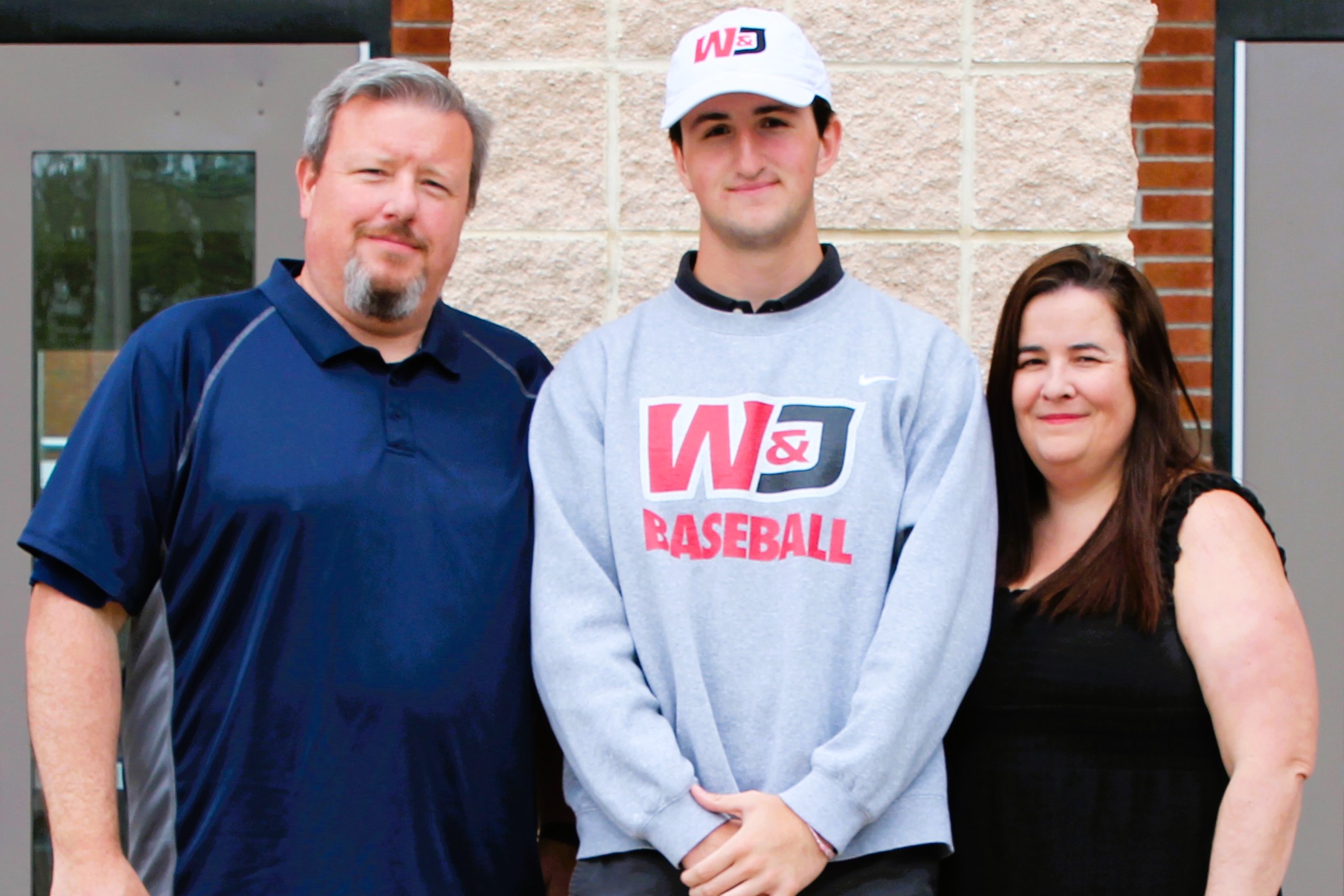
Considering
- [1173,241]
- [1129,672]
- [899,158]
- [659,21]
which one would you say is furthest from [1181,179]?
[1129,672]

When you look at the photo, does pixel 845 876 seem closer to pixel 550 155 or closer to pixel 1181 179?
pixel 550 155

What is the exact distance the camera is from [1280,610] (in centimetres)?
169

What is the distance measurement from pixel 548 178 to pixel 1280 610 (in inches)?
71.1

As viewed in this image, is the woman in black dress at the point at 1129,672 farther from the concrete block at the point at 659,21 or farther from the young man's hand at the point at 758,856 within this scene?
the concrete block at the point at 659,21

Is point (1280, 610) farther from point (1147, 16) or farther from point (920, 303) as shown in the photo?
point (1147, 16)

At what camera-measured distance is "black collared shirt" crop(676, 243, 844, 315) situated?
1.92 metres

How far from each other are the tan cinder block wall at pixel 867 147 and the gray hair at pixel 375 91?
72 centimetres

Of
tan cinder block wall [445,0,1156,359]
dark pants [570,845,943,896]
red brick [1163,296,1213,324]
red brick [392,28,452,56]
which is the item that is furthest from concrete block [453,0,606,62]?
dark pants [570,845,943,896]

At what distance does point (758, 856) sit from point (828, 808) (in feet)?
0.37

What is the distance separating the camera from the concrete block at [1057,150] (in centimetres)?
277

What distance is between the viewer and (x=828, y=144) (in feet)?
6.79

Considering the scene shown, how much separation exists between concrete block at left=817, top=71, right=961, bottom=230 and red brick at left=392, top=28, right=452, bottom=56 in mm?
1040

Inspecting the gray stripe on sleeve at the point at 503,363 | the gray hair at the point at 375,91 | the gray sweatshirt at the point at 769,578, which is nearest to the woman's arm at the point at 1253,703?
the gray sweatshirt at the point at 769,578

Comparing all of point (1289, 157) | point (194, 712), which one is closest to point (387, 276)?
point (194, 712)
